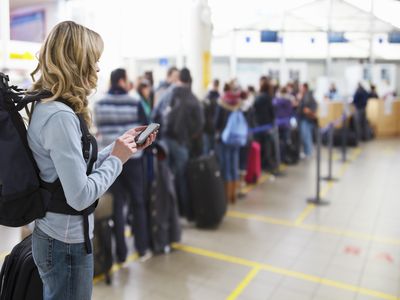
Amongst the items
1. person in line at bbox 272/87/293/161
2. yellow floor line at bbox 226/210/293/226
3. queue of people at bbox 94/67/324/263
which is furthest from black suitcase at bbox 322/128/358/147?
yellow floor line at bbox 226/210/293/226

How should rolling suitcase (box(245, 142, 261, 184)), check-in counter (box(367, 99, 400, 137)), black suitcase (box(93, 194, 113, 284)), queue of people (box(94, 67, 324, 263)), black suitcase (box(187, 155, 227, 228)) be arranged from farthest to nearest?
check-in counter (box(367, 99, 400, 137)) → rolling suitcase (box(245, 142, 261, 184)) → black suitcase (box(187, 155, 227, 228)) → queue of people (box(94, 67, 324, 263)) → black suitcase (box(93, 194, 113, 284))

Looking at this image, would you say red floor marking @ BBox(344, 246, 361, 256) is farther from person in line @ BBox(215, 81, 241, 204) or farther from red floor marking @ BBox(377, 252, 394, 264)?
person in line @ BBox(215, 81, 241, 204)

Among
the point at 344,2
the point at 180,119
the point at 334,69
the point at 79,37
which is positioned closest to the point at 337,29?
the point at 344,2

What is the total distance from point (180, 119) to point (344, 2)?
2.36m

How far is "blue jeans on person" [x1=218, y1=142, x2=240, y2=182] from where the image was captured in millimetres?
5512

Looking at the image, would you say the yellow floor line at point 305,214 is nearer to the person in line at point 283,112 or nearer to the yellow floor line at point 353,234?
the yellow floor line at point 353,234

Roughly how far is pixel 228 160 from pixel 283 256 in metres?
1.82

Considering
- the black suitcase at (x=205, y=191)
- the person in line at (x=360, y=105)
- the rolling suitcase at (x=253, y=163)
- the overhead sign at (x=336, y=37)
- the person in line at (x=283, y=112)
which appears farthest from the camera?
the person in line at (x=360, y=105)

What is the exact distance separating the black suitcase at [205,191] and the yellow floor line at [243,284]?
107cm

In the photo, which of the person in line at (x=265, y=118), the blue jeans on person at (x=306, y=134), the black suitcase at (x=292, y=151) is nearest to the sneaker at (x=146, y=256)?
the person in line at (x=265, y=118)

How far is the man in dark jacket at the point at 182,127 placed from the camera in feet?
14.6

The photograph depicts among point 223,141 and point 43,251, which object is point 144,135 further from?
point 223,141

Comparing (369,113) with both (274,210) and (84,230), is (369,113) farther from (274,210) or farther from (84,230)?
(84,230)

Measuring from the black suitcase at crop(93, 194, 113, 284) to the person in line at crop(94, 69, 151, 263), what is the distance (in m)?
0.26
